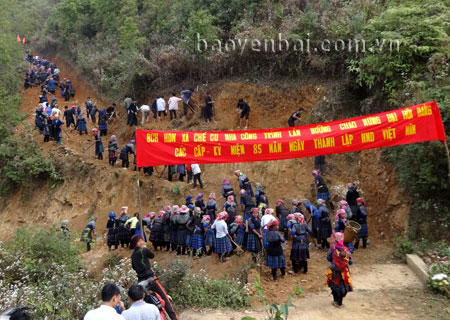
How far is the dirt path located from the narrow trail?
18 mm

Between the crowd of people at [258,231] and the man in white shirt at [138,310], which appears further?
the crowd of people at [258,231]

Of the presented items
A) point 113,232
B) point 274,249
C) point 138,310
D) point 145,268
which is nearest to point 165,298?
point 145,268

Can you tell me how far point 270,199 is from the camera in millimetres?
14688

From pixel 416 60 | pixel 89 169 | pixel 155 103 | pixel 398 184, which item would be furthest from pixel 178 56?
pixel 398 184

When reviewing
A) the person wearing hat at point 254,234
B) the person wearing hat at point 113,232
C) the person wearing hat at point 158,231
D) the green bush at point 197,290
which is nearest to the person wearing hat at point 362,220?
the person wearing hat at point 254,234

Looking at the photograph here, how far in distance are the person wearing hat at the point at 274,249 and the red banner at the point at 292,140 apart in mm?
1597

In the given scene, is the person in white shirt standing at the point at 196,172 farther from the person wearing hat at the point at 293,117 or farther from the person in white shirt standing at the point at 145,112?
the person in white shirt standing at the point at 145,112

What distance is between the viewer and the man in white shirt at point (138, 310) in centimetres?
514

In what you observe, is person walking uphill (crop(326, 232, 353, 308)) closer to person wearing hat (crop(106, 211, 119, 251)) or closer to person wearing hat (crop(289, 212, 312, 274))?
person wearing hat (crop(289, 212, 312, 274))

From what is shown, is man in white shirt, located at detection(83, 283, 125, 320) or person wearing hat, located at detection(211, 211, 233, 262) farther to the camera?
person wearing hat, located at detection(211, 211, 233, 262)

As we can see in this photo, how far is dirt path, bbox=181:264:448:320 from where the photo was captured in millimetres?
7508

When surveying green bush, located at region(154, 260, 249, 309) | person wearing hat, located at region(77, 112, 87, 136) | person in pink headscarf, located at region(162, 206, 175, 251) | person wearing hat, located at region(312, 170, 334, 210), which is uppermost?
person wearing hat, located at region(77, 112, 87, 136)

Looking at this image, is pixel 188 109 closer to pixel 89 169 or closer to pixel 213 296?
pixel 89 169

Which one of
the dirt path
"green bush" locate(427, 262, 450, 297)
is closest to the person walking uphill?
the dirt path
